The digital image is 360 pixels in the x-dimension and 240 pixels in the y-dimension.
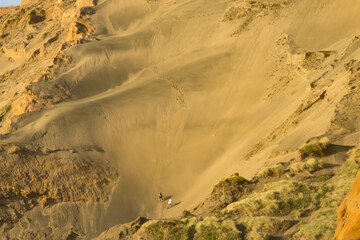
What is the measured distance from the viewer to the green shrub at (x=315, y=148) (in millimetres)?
11844

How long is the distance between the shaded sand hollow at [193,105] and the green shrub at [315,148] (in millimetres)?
520

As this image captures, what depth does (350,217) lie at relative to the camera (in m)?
7.02

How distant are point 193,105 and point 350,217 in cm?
1621

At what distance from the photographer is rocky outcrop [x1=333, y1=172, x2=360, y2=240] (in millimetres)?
6680

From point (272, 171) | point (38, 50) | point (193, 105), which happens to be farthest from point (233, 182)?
point (38, 50)

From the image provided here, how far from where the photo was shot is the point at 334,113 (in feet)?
43.9

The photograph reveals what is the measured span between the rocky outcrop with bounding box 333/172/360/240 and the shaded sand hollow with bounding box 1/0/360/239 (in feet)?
16.3

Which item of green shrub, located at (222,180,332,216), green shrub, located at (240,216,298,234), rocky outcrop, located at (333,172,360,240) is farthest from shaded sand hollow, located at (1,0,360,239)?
rocky outcrop, located at (333,172,360,240)

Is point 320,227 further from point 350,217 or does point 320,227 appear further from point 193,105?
point 193,105

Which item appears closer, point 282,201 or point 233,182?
point 282,201

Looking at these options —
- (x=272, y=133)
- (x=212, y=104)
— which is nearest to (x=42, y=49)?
(x=212, y=104)

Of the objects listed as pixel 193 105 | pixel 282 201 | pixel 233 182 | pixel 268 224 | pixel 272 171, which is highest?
pixel 193 105

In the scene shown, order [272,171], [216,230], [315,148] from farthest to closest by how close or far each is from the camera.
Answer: [272,171] < [315,148] < [216,230]

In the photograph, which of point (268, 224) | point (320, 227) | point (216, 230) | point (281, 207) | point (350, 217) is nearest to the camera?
point (350, 217)
